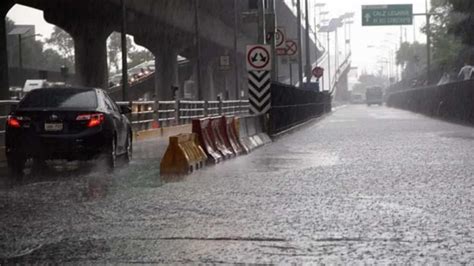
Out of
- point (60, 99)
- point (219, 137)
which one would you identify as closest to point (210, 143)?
point (219, 137)

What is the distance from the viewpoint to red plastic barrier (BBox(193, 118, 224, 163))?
1561 centimetres

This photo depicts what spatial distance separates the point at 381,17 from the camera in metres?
52.3

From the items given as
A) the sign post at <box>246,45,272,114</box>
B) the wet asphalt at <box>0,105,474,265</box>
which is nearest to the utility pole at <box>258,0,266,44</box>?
the sign post at <box>246,45,272,114</box>

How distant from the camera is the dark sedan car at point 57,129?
43.3ft

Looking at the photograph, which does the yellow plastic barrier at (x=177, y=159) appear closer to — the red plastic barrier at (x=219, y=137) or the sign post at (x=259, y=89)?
the red plastic barrier at (x=219, y=137)

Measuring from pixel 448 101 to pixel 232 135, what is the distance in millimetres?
26574

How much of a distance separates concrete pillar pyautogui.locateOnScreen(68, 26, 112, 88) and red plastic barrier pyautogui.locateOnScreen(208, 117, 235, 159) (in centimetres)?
2400

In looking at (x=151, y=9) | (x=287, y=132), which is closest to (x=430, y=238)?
(x=287, y=132)

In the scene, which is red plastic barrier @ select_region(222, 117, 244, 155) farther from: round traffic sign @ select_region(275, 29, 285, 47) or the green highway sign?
the green highway sign

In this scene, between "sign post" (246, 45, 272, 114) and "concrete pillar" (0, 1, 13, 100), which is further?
"concrete pillar" (0, 1, 13, 100)

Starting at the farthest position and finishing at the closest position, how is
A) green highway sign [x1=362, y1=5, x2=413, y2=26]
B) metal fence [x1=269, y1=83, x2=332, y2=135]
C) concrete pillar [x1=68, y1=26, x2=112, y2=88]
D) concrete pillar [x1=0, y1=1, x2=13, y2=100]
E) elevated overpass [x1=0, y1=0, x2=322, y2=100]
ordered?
green highway sign [x1=362, y1=5, x2=413, y2=26], concrete pillar [x1=68, y1=26, x2=112, y2=88], elevated overpass [x1=0, y1=0, x2=322, y2=100], concrete pillar [x1=0, y1=1, x2=13, y2=100], metal fence [x1=269, y1=83, x2=332, y2=135]

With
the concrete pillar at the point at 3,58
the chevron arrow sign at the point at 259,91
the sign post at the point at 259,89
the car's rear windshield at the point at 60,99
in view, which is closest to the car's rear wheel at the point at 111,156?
the car's rear windshield at the point at 60,99

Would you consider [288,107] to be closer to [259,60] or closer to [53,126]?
[259,60]

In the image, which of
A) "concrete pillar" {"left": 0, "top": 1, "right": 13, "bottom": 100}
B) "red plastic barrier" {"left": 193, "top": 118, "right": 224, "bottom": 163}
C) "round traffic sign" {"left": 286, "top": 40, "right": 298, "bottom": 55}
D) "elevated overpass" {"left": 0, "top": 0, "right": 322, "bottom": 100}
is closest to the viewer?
"red plastic barrier" {"left": 193, "top": 118, "right": 224, "bottom": 163}
